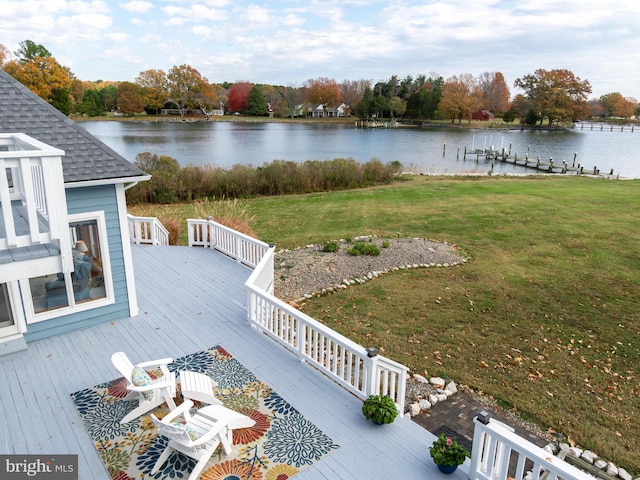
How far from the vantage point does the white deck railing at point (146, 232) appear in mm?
11443

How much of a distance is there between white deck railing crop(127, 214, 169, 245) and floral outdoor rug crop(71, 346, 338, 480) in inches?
253

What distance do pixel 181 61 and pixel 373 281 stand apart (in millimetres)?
94069

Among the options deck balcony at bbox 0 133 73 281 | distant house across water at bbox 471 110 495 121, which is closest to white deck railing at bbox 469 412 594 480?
deck balcony at bbox 0 133 73 281

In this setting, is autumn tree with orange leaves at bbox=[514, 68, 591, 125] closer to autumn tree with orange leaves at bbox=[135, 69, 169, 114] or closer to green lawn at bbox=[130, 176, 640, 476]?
green lawn at bbox=[130, 176, 640, 476]

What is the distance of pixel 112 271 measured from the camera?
7.05m

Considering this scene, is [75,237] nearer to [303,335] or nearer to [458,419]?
[303,335]


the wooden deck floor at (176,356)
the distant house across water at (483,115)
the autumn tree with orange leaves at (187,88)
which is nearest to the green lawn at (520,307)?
the wooden deck floor at (176,356)

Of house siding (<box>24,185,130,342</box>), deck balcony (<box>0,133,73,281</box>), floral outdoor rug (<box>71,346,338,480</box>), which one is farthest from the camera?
house siding (<box>24,185,130,342</box>)

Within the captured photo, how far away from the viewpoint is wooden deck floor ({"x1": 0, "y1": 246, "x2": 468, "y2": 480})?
4.36 metres

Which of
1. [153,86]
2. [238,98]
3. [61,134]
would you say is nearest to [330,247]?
[61,134]

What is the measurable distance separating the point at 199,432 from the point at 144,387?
0.92 metres

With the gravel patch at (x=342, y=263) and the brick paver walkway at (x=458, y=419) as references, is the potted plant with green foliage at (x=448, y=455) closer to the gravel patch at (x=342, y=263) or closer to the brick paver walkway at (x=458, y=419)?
the brick paver walkway at (x=458, y=419)

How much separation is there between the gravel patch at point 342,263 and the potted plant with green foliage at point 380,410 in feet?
15.6

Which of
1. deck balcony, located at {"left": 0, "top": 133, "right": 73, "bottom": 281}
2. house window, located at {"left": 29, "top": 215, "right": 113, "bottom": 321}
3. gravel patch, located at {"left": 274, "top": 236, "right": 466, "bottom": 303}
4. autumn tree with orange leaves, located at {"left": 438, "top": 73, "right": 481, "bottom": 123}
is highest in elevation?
autumn tree with orange leaves, located at {"left": 438, "top": 73, "right": 481, "bottom": 123}
